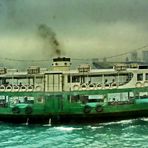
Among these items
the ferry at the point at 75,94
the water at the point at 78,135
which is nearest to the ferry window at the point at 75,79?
the ferry at the point at 75,94

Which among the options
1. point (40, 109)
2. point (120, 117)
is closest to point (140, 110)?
point (120, 117)

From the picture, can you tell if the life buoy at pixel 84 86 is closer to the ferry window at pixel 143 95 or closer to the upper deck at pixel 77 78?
the upper deck at pixel 77 78

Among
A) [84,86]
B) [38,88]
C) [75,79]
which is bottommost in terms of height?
[38,88]

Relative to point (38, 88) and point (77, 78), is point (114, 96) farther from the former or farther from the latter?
point (38, 88)

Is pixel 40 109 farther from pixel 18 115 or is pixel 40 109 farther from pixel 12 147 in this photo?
pixel 12 147

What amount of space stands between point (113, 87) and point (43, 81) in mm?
4737

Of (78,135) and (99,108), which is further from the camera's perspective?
(99,108)

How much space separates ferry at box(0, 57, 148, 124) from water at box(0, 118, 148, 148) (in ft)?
3.03

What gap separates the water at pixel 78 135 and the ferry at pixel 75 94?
0.92 metres

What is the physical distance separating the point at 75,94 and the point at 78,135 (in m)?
5.72

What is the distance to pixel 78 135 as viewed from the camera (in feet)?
69.3

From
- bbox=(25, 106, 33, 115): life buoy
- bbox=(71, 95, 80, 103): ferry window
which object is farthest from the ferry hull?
bbox=(25, 106, 33, 115): life buoy

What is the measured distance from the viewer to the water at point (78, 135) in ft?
61.2

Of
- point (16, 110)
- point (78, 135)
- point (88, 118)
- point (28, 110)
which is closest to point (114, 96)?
point (88, 118)
